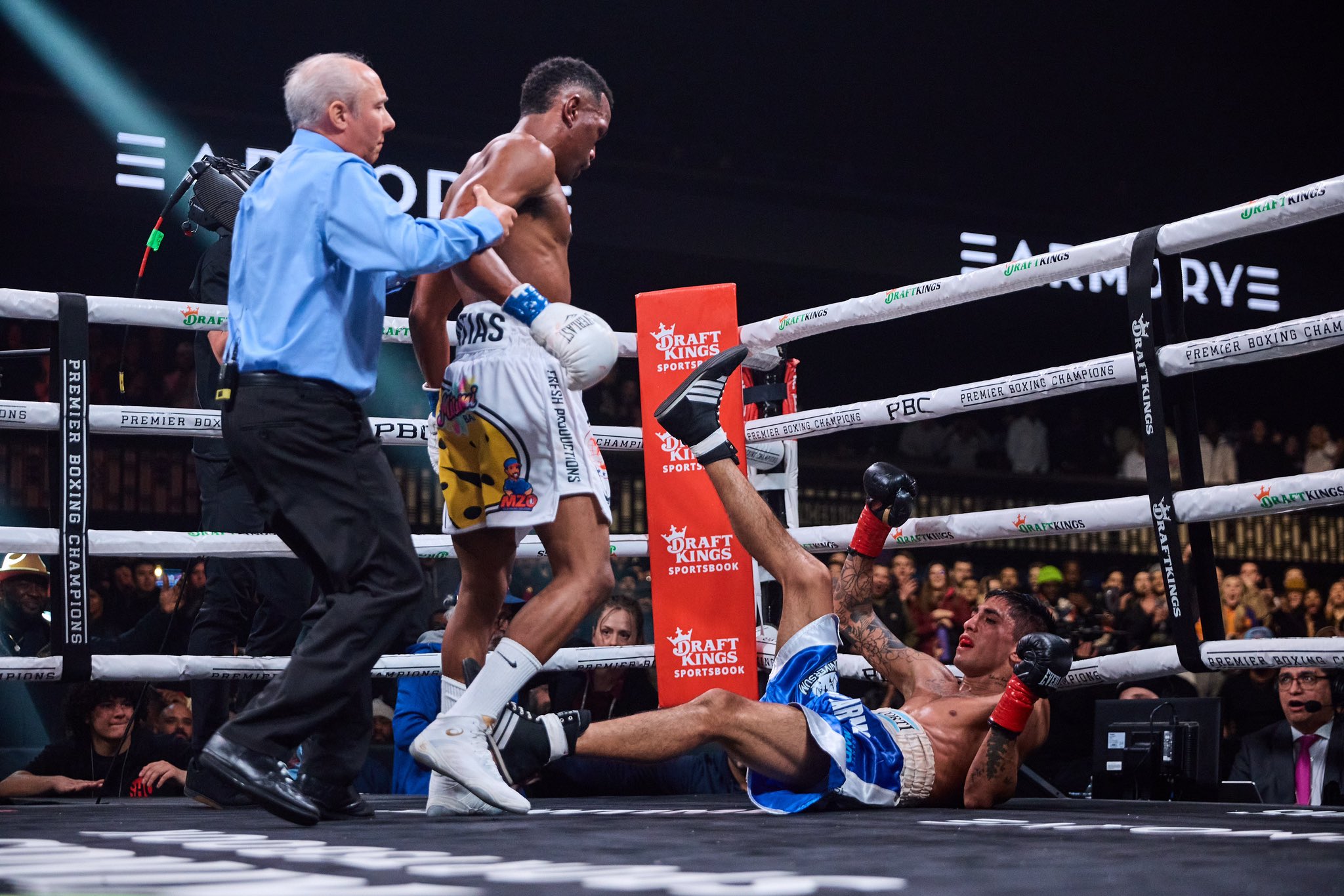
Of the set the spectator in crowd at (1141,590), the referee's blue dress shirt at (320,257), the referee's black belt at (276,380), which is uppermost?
the referee's blue dress shirt at (320,257)

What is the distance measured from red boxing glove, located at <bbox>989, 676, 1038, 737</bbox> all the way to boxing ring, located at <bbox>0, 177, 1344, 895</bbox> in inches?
5.8

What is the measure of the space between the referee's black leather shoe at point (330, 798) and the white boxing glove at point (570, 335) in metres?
0.75

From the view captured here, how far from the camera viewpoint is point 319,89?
2197 millimetres

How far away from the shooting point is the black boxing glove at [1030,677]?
2.35 m

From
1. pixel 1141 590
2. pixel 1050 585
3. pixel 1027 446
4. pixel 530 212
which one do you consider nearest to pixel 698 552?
pixel 530 212

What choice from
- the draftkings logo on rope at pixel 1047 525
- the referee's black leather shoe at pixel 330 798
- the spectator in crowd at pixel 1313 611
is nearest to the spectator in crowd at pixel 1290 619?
the spectator in crowd at pixel 1313 611

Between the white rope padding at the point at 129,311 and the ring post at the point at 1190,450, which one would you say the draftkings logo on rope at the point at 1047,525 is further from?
the white rope padding at the point at 129,311

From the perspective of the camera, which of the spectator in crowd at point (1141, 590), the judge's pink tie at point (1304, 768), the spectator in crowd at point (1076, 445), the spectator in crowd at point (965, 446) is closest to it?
the judge's pink tie at point (1304, 768)

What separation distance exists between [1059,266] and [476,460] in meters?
1.23

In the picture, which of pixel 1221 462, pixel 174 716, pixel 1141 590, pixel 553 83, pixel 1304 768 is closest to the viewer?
pixel 553 83

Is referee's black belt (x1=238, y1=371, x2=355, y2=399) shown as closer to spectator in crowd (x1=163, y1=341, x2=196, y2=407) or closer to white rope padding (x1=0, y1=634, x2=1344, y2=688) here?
white rope padding (x1=0, y1=634, x2=1344, y2=688)

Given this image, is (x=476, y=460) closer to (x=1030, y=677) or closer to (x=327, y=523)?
(x=327, y=523)

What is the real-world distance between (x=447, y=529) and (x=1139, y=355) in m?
1.33

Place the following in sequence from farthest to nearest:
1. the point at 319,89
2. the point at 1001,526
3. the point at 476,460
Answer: the point at 1001,526, the point at 476,460, the point at 319,89
